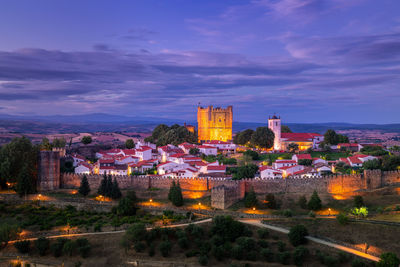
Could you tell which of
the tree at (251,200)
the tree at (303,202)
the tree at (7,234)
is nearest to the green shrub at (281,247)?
the tree at (251,200)

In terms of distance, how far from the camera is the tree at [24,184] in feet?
109

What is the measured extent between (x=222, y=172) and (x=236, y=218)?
8.85 m

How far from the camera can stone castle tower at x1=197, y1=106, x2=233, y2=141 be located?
72062 millimetres

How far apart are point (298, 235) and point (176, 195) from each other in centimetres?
1055

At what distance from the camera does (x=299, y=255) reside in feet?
73.5

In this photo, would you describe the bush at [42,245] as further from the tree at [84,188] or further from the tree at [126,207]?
the tree at [84,188]

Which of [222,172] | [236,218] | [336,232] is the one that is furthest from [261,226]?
[222,172]

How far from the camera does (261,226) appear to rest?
26359 mm

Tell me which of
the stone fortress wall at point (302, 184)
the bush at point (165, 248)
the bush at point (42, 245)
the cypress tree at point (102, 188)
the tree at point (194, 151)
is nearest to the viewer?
the bush at point (165, 248)

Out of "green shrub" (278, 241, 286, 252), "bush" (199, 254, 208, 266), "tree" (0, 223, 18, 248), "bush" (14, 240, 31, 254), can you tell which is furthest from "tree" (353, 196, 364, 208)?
"tree" (0, 223, 18, 248)

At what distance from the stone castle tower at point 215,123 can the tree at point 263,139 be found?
1651cm

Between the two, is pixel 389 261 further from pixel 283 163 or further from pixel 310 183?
pixel 283 163

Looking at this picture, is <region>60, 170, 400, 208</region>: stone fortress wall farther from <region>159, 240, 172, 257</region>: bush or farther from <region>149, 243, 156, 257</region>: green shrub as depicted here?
<region>149, 243, 156, 257</region>: green shrub

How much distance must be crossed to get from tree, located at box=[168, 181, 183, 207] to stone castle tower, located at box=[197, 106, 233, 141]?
133ft
